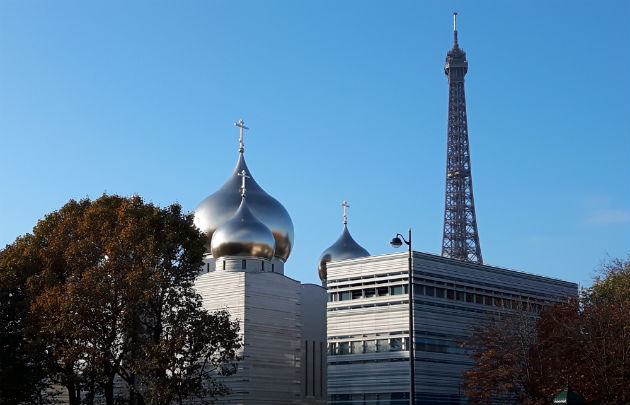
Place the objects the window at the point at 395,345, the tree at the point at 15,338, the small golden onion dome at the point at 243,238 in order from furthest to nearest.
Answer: the small golden onion dome at the point at 243,238
the window at the point at 395,345
the tree at the point at 15,338

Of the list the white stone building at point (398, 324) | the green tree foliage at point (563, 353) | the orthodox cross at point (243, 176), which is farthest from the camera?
the orthodox cross at point (243, 176)

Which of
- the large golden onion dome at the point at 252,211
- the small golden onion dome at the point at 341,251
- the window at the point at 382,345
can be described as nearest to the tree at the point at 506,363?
the window at the point at 382,345

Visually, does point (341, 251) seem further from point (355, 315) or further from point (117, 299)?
point (117, 299)

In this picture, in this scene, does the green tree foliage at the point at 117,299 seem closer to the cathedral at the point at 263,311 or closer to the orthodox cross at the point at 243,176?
the cathedral at the point at 263,311

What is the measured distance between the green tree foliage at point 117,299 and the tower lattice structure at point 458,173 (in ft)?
190

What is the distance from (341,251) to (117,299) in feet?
114

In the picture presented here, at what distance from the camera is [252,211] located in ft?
213

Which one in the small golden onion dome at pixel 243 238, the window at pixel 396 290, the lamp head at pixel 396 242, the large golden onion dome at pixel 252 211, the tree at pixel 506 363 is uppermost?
the large golden onion dome at pixel 252 211

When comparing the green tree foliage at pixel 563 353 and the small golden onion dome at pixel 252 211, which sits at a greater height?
the small golden onion dome at pixel 252 211

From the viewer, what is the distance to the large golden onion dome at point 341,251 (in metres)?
73.2

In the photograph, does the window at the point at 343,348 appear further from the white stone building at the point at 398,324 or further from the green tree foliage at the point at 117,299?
the green tree foliage at the point at 117,299

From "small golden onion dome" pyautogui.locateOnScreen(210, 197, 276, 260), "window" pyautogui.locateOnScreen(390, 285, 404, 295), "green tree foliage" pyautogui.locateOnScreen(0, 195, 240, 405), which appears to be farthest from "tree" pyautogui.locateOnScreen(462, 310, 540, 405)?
"small golden onion dome" pyautogui.locateOnScreen(210, 197, 276, 260)

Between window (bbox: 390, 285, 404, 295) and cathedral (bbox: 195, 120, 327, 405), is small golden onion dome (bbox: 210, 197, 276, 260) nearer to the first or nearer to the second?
cathedral (bbox: 195, 120, 327, 405)

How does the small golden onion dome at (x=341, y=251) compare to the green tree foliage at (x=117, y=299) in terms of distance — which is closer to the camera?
the green tree foliage at (x=117, y=299)
